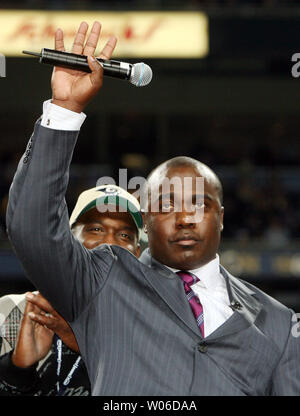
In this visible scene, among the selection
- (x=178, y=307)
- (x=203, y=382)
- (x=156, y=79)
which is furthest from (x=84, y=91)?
(x=156, y=79)

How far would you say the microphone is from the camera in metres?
1.89

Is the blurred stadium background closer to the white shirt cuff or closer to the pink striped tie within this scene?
the pink striped tie

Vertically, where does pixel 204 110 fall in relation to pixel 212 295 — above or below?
above

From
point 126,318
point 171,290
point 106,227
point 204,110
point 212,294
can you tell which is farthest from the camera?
point 204,110

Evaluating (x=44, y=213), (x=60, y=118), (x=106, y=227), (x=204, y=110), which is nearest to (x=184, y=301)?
(x=44, y=213)

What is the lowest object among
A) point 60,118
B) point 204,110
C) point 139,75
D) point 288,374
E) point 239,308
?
point 288,374

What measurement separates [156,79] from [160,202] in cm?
1180

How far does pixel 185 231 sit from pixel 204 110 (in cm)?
1212

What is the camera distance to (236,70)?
45.6ft

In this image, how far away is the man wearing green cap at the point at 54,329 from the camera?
7.73 ft

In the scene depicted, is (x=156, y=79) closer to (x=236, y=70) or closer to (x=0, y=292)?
(x=236, y=70)

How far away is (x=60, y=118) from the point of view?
1917mm

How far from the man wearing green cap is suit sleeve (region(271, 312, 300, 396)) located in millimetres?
600

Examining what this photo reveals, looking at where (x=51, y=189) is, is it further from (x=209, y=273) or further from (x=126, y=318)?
(x=209, y=273)
